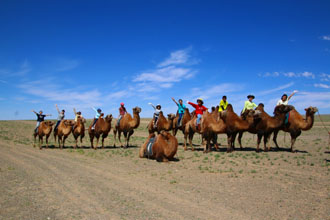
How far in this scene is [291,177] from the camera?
8422 millimetres

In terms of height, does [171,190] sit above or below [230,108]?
below

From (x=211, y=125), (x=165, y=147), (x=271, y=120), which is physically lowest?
(x=165, y=147)

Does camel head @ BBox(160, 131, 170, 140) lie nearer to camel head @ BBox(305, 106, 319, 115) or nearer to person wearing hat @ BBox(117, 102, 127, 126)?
person wearing hat @ BBox(117, 102, 127, 126)

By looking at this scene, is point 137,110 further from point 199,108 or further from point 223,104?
point 223,104

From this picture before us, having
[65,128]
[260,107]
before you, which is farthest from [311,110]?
[65,128]

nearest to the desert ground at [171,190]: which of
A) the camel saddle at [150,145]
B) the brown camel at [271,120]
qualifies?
the camel saddle at [150,145]

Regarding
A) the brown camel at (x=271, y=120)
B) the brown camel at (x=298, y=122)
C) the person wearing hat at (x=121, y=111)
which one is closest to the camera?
the brown camel at (x=298, y=122)

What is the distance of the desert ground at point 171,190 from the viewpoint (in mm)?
5496

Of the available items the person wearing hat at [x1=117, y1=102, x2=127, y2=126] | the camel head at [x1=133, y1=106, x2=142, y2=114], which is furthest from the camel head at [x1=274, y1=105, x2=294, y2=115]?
the person wearing hat at [x1=117, y1=102, x2=127, y2=126]

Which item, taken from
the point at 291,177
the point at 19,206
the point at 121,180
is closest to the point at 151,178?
the point at 121,180

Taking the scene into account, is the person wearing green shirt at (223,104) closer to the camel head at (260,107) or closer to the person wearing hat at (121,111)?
the camel head at (260,107)

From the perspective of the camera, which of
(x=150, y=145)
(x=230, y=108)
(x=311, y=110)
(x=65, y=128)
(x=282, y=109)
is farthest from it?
(x=65, y=128)

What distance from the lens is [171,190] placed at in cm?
725

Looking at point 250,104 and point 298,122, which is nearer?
point 298,122
